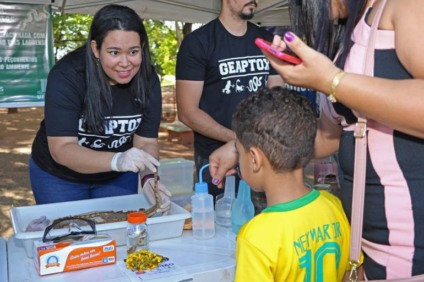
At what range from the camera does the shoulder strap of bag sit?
3.54 ft

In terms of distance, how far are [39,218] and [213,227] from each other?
642 mm

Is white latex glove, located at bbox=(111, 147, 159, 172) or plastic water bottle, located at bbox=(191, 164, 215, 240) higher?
white latex glove, located at bbox=(111, 147, 159, 172)

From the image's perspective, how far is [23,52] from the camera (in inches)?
196

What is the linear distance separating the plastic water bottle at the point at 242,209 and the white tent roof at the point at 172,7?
12.2 ft

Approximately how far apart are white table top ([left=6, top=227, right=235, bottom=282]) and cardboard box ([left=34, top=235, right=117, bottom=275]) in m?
0.02

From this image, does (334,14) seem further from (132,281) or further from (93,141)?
(93,141)

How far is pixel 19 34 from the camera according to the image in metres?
4.93

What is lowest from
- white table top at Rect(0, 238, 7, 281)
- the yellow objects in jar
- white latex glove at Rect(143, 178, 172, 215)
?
white table top at Rect(0, 238, 7, 281)

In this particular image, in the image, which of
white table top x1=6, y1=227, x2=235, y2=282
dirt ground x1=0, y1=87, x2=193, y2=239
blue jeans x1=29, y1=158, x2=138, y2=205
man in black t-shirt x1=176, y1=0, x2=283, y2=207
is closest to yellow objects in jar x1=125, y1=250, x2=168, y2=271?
white table top x1=6, y1=227, x2=235, y2=282

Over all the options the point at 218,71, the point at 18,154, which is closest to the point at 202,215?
the point at 218,71

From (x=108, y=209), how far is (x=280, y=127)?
1032 millimetres

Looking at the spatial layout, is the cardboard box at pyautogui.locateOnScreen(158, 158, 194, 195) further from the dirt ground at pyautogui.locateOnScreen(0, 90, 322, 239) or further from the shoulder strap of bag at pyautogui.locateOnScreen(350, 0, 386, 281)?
the shoulder strap of bag at pyautogui.locateOnScreen(350, 0, 386, 281)

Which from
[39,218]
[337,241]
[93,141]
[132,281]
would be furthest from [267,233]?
[93,141]

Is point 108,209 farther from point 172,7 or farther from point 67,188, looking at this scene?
point 172,7
